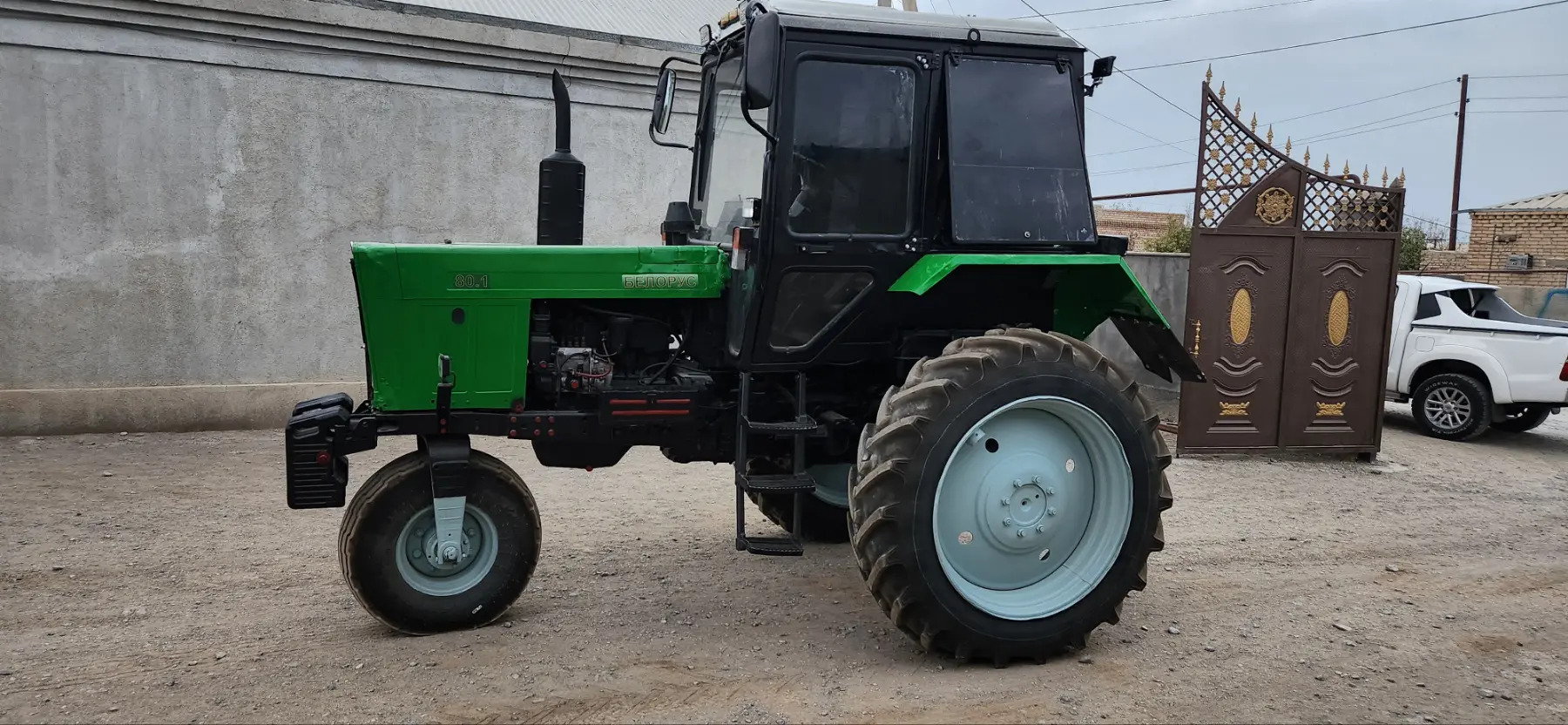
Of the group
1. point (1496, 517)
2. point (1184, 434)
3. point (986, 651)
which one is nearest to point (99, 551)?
point (986, 651)

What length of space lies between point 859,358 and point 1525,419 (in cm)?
927

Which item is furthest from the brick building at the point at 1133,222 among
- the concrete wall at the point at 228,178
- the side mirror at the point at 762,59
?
the side mirror at the point at 762,59

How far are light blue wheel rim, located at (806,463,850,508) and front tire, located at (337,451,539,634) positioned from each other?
151 cm

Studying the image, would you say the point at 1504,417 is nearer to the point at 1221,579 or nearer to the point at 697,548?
the point at 1221,579

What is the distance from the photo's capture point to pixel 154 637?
4.43 m

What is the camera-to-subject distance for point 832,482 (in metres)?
5.57

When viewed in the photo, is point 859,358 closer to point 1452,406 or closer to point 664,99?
point 664,99

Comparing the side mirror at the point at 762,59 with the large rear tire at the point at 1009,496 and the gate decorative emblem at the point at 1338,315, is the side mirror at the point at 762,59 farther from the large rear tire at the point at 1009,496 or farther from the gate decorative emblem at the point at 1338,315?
the gate decorative emblem at the point at 1338,315

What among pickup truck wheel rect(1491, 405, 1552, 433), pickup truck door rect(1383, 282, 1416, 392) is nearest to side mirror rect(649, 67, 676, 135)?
pickup truck door rect(1383, 282, 1416, 392)

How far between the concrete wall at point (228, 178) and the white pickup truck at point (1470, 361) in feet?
24.4

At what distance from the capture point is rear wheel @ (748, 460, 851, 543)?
551 cm

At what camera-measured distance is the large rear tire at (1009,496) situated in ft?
13.4

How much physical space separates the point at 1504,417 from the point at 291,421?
35.2 feet

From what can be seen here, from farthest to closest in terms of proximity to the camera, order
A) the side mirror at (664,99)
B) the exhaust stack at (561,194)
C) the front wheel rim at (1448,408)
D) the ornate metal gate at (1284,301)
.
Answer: the front wheel rim at (1448,408)
the ornate metal gate at (1284,301)
the side mirror at (664,99)
the exhaust stack at (561,194)
